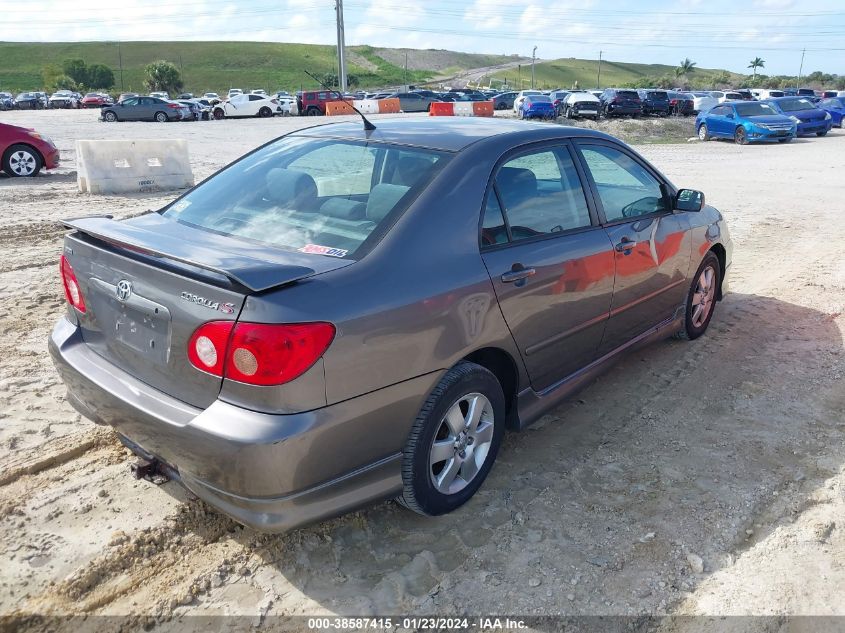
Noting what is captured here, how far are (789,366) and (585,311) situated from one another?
2.08 meters

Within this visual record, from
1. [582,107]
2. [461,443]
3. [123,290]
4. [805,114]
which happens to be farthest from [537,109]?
[123,290]

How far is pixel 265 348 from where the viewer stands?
2.37 metres

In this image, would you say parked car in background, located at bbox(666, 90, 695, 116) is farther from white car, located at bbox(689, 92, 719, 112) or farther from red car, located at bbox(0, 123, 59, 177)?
red car, located at bbox(0, 123, 59, 177)

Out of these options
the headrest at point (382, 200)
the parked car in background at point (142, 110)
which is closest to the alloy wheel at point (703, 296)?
the headrest at point (382, 200)

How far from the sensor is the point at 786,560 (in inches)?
114

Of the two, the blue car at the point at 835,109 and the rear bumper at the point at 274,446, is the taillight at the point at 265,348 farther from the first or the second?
the blue car at the point at 835,109

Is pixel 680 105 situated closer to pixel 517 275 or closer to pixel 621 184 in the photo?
pixel 621 184

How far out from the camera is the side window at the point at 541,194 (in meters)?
3.39

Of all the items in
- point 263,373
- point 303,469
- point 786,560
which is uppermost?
point 263,373

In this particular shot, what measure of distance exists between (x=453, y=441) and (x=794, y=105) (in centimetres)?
3020

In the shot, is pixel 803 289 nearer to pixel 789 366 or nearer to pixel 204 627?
pixel 789 366

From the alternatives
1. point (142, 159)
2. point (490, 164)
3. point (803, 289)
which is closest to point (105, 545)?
point (490, 164)

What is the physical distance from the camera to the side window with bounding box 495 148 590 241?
11.1 feet

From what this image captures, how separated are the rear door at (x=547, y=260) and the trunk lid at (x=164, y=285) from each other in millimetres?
925
